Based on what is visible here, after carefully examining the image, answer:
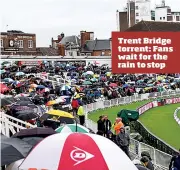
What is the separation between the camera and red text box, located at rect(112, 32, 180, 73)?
1009 inches

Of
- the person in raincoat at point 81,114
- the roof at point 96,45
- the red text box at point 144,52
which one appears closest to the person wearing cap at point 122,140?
the person in raincoat at point 81,114

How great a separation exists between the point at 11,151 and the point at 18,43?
2875 inches

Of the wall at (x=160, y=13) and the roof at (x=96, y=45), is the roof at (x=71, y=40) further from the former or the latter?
the wall at (x=160, y=13)

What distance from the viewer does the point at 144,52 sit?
25.5 meters

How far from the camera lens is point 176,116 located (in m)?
30.0

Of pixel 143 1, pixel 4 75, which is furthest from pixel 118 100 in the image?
pixel 143 1

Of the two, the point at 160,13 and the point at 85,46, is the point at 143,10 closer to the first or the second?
the point at 160,13

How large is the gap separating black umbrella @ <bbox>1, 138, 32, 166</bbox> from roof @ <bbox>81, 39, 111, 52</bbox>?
3018 inches

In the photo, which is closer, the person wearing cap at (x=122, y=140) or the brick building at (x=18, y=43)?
the person wearing cap at (x=122, y=140)

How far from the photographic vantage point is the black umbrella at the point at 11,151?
732 cm

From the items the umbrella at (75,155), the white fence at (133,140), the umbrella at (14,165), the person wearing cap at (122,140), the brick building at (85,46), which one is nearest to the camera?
the umbrella at (75,155)

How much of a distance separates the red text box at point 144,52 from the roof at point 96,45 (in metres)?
56.4

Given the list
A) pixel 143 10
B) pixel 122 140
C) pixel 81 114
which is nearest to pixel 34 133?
pixel 122 140

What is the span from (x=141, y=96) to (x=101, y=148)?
32.9 m
